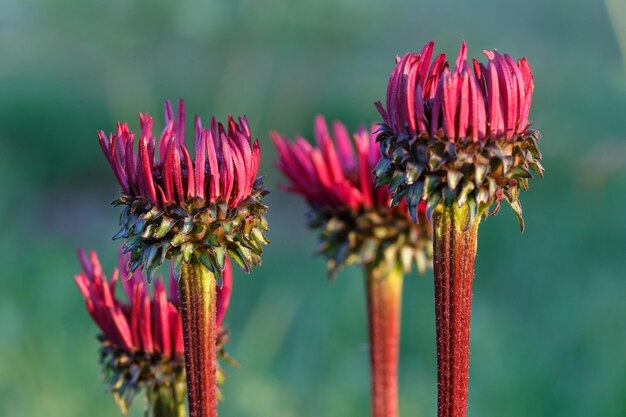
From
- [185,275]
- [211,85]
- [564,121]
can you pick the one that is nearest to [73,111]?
[211,85]

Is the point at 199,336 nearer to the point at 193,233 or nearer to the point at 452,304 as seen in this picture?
the point at 193,233

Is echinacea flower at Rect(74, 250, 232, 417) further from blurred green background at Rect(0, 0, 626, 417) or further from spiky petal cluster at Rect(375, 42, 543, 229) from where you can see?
blurred green background at Rect(0, 0, 626, 417)

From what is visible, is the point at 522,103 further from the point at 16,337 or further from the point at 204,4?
the point at 204,4

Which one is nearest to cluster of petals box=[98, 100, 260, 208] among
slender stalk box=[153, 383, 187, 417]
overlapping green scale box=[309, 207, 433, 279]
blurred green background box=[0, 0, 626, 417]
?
slender stalk box=[153, 383, 187, 417]

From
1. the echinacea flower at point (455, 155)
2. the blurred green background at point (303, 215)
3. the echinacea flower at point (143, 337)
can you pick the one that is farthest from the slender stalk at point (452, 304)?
the blurred green background at point (303, 215)

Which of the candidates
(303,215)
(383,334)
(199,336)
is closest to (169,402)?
(199,336)

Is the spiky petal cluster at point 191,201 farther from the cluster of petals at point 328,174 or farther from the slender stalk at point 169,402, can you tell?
the cluster of petals at point 328,174

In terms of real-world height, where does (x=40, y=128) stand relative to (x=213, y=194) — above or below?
above
